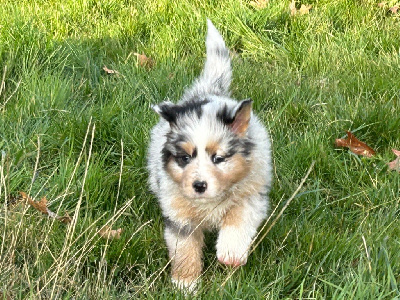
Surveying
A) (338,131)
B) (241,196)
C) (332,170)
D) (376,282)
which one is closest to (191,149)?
(241,196)

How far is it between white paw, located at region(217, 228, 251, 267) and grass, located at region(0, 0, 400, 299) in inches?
A: 2.6

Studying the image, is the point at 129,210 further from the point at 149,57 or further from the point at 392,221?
the point at 149,57

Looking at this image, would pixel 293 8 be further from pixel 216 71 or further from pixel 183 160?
pixel 183 160

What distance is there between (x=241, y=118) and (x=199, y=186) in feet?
1.51

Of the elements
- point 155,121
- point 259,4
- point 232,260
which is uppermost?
Answer: point 232,260

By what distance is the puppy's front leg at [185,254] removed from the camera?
3.01 m

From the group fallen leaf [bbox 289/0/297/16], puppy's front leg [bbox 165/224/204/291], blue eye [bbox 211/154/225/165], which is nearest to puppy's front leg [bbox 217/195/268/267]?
puppy's front leg [bbox 165/224/204/291]

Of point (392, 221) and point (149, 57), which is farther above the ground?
point (392, 221)

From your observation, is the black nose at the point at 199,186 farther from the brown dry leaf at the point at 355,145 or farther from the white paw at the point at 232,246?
the brown dry leaf at the point at 355,145

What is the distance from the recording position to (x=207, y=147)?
287 cm

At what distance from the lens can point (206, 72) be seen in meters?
4.16

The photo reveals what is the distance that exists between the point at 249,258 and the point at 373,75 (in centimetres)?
233

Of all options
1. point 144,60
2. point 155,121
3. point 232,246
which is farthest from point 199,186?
point 144,60

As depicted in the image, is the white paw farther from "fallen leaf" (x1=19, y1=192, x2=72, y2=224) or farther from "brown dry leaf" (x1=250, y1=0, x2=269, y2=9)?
"brown dry leaf" (x1=250, y1=0, x2=269, y2=9)
